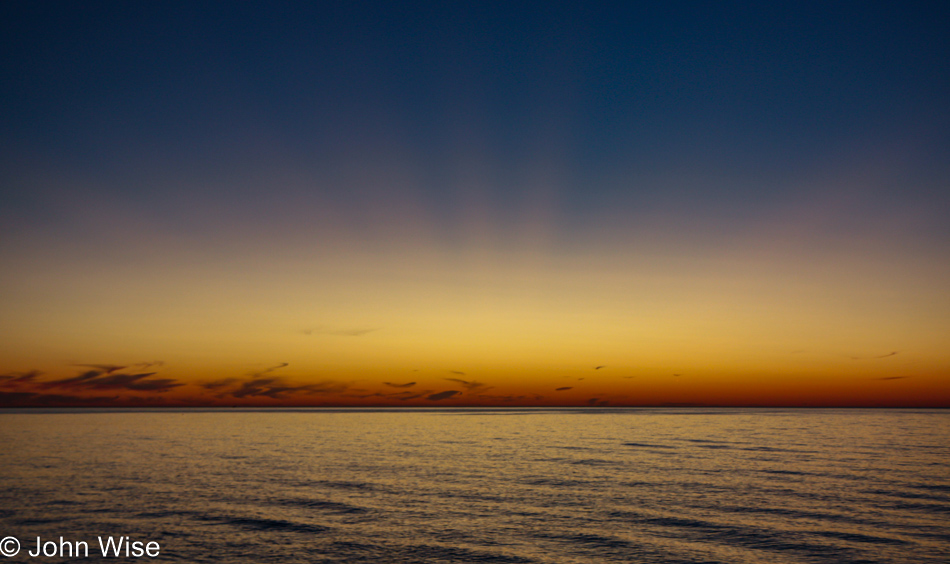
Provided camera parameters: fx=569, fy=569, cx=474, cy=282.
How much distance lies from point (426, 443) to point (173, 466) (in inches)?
1164

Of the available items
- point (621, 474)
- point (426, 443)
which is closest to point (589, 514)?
point (621, 474)

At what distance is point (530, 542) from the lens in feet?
70.5

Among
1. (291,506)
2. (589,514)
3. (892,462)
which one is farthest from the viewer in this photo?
(892,462)

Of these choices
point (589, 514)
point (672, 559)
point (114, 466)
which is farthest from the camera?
point (114, 466)

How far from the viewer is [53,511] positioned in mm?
26328

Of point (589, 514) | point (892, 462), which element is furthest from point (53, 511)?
Result: point (892, 462)

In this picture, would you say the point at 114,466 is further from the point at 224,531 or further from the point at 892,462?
the point at 892,462

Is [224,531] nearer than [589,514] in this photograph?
Yes

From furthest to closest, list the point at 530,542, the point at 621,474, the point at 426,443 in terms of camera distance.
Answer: the point at 426,443, the point at 621,474, the point at 530,542

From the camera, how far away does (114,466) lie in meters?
42.4

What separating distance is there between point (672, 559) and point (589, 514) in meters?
6.86

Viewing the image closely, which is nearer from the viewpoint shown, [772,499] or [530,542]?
[530,542]

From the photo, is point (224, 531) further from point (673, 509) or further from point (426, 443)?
point (426, 443)

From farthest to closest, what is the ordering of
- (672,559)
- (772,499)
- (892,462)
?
(892,462)
(772,499)
(672,559)
